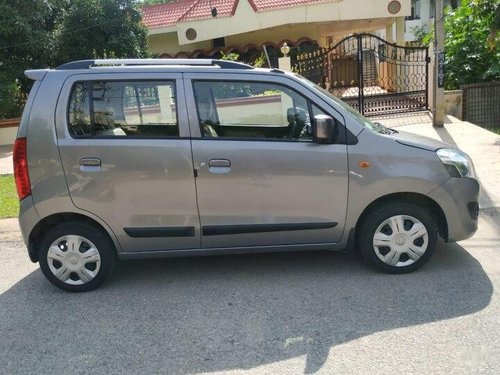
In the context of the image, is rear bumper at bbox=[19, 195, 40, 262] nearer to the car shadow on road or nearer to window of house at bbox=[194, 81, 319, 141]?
the car shadow on road

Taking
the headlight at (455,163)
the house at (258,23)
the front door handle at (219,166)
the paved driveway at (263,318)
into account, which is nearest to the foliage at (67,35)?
the house at (258,23)

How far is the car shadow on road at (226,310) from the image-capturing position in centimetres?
341

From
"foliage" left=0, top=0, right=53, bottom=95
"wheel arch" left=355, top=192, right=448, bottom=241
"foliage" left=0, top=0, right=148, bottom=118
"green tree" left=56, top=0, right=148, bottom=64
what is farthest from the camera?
"green tree" left=56, top=0, right=148, bottom=64

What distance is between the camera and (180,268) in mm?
4922

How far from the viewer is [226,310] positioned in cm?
401

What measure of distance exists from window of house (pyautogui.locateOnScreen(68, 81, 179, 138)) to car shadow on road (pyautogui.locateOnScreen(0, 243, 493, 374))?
1.37m

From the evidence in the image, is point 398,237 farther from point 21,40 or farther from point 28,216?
point 21,40

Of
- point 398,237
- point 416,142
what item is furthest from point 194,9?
point 398,237

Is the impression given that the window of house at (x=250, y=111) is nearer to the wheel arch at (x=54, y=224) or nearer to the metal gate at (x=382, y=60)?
the wheel arch at (x=54, y=224)

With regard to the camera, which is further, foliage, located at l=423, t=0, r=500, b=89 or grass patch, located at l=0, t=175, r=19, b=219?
foliage, located at l=423, t=0, r=500, b=89

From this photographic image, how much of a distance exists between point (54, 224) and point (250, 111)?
1.93 metres

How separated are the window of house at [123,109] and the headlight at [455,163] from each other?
2242 millimetres

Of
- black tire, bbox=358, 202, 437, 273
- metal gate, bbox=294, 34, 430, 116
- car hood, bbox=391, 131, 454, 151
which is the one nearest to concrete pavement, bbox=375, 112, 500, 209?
metal gate, bbox=294, 34, 430, 116

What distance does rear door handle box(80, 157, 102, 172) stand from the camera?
4.18 metres
